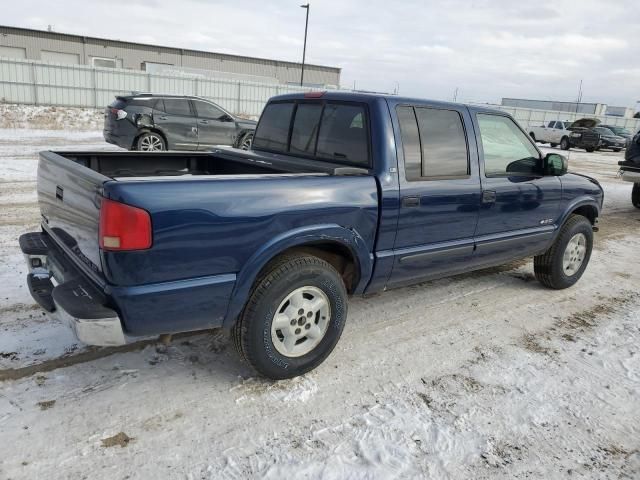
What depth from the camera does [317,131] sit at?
402cm

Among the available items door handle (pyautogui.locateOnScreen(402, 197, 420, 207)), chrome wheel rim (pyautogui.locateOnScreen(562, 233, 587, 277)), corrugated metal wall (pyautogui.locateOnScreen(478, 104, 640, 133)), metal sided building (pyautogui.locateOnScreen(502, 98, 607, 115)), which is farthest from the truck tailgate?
metal sided building (pyautogui.locateOnScreen(502, 98, 607, 115))

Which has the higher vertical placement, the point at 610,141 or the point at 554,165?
the point at 554,165

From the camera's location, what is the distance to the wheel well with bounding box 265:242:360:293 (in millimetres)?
3450

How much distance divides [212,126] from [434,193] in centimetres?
1057

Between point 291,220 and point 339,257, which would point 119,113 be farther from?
point 291,220

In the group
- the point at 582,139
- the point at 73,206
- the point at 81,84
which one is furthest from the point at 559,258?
the point at 582,139

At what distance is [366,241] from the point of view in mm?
3490

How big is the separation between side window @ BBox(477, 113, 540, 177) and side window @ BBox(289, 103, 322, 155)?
136 centimetres

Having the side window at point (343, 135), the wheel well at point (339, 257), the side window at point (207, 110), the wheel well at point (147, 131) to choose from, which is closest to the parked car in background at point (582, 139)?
the side window at point (207, 110)

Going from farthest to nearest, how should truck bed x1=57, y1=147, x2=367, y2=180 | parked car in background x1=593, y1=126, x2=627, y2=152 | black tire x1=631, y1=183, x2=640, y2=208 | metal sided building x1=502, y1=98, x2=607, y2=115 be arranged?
metal sided building x1=502, y1=98, x2=607, y2=115 < parked car in background x1=593, y1=126, x2=627, y2=152 < black tire x1=631, y1=183, x2=640, y2=208 < truck bed x1=57, y1=147, x2=367, y2=180

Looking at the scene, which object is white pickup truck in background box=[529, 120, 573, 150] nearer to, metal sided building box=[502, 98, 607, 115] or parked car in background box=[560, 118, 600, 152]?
parked car in background box=[560, 118, 600, 152]

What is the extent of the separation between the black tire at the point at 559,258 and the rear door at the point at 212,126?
32.5ft

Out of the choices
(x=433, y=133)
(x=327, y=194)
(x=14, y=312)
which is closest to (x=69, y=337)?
(x=14, y=312)

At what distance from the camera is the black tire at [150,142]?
482 inches
